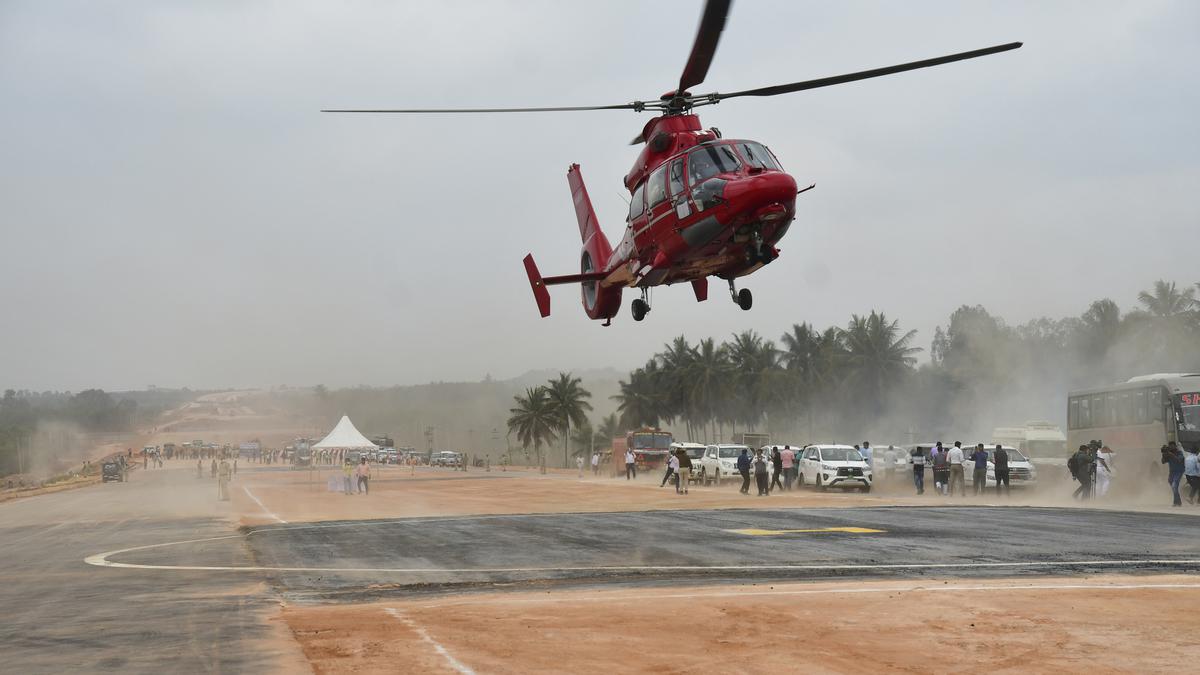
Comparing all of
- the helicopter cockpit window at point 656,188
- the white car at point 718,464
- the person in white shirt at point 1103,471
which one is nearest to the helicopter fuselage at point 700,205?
the helicopter cockpit window at point 656,188

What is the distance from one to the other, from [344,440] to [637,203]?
51.4 metres

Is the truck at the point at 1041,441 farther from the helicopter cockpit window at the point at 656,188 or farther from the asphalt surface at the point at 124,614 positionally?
the asphalt surface at the point at 124,614

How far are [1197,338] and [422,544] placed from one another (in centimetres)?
8461

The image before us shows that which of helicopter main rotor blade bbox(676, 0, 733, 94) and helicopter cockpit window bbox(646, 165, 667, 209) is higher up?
helicopter main rotor blade bbox(676, 0, 733, 94)

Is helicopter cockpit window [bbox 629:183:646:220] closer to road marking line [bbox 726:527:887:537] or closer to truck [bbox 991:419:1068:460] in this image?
road marking line [bbox 726:527:887:537]

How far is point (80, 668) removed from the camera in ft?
30.7

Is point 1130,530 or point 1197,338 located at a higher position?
point 1197,338

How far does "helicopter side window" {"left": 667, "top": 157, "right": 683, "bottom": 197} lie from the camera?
1825cm

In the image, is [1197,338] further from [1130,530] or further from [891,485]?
[1130,530]

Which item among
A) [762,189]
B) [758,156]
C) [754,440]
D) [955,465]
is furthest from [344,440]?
[762,189]

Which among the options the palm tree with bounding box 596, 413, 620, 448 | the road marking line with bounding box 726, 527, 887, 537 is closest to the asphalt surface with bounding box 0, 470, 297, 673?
the road marking line with bounding box 726, 527, 887, 537

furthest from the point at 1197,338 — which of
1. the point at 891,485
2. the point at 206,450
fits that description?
the point at 206,450

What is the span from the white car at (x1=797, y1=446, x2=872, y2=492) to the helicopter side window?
79.0 feet

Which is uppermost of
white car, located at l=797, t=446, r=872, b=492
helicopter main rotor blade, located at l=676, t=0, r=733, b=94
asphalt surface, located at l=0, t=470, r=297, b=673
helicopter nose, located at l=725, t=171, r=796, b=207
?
helicopter main rotor blade, located at l=676, t=0, r=733, b=94
